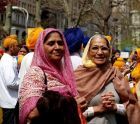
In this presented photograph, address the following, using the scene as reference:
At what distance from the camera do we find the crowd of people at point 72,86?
161 inches

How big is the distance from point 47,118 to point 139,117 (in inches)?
70.0

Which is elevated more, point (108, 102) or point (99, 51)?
point (99, 51)

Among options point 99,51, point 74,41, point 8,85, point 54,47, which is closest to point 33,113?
point 54,47

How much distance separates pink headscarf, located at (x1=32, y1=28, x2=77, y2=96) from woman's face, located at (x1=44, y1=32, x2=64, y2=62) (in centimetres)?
4

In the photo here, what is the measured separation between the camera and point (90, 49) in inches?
227

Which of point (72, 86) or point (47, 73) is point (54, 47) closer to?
point (47, 73)

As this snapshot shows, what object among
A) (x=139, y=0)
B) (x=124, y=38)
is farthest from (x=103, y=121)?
(x=124, y=38)

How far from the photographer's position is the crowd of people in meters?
4.09

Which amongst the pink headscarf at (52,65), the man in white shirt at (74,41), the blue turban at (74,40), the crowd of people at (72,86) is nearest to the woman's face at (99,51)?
the crowd of people at (72,86)

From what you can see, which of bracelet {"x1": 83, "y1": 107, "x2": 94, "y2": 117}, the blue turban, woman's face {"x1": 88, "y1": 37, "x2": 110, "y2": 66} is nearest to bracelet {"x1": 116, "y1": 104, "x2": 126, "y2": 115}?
bracelet {"x1": 83, "y1": 107, "x2": 94, "y2": 117}

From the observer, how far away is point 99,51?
5.63 meters

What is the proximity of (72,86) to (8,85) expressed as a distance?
324 centimetres

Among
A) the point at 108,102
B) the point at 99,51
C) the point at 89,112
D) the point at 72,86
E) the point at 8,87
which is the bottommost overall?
the point at 8,87

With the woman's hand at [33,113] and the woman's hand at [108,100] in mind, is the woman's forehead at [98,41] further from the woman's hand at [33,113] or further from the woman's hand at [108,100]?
the woman's hand at [33,113]
